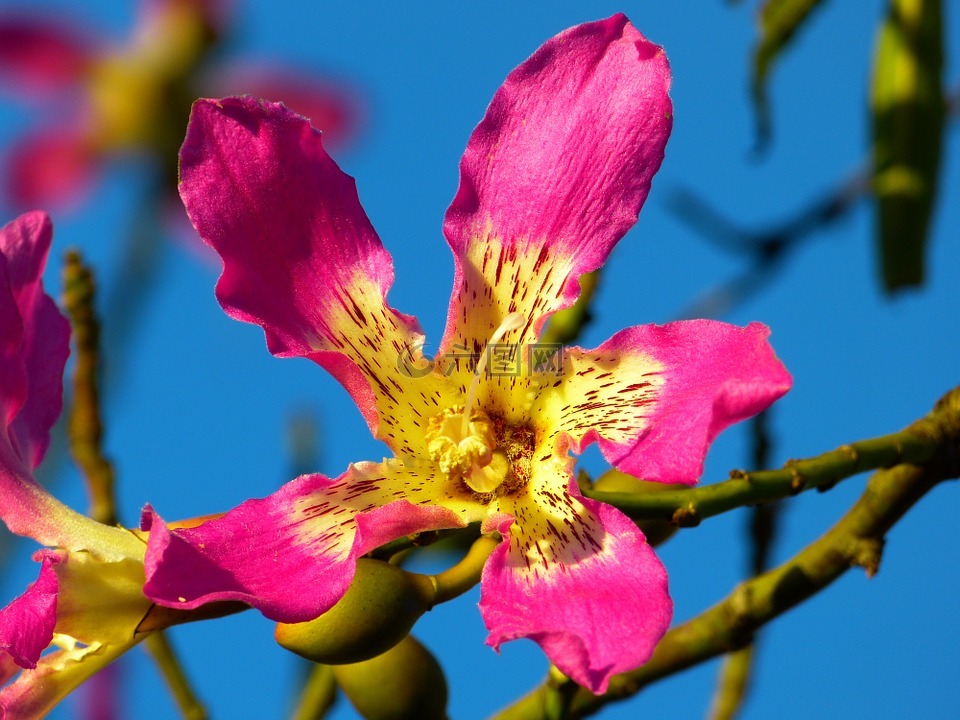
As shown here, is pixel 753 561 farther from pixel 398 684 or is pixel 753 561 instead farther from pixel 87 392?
pixel 87 392

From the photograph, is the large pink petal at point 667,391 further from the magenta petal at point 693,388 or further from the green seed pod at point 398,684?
the green seed pod at point 398,684

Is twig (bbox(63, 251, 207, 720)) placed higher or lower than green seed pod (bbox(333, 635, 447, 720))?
higher

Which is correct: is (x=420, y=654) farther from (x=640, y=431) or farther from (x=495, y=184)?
(x=495, y=184)

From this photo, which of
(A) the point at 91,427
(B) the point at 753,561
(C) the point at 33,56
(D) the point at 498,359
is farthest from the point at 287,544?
(C) the point at 33,56

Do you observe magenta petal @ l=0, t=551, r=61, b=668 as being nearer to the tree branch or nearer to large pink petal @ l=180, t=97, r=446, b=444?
large pink petal @ l=180, t=97, r=446, b=444

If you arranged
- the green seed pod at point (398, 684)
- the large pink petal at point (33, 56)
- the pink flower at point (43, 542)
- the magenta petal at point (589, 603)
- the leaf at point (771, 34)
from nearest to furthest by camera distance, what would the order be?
the magenta petal at point (589, 603) → the pink flower at point (43, 542) → the green seed pod at point (398, 684) → the leaf at point (771, 34) → the large pink petal at point (33, 56)

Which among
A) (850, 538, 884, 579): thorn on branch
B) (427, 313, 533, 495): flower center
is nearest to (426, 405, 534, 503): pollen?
(427, 313, 533, 495): flower center

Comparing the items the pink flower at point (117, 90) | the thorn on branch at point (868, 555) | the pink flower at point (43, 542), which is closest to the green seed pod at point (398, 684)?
the pink flower at point (43, 542)
